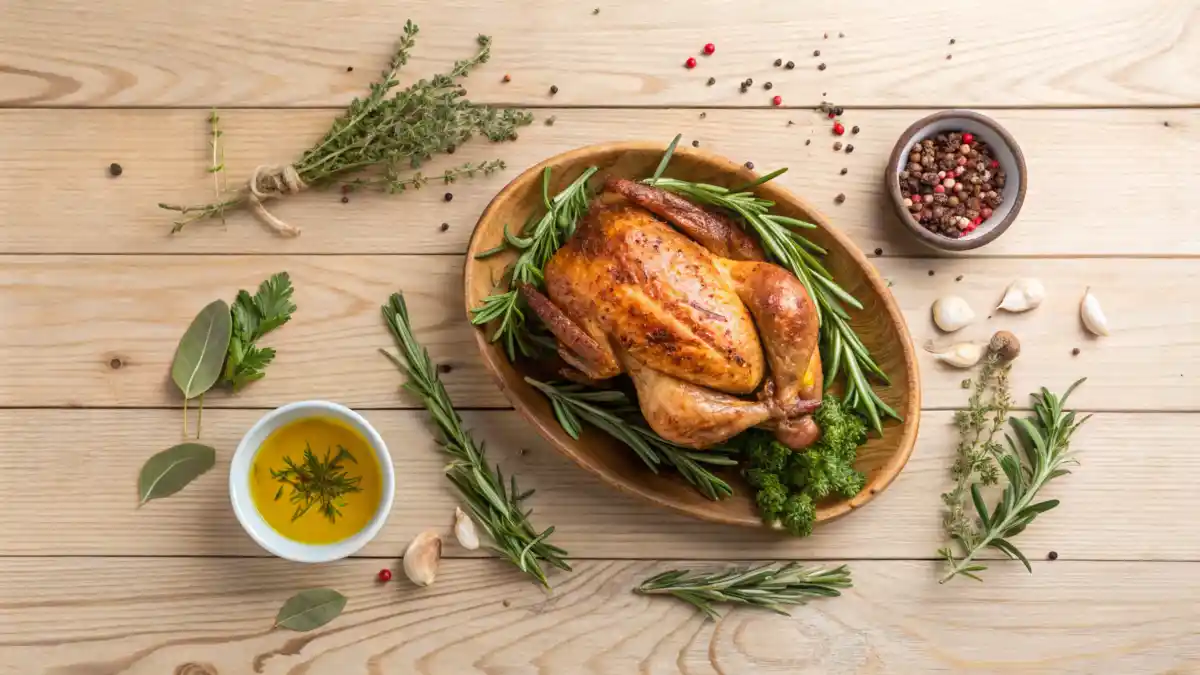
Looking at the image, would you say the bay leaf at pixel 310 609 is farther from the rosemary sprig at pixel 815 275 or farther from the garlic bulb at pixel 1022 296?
the garlic bulb at pixel 1022 296

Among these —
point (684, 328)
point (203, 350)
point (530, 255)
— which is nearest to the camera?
point (684, 328)

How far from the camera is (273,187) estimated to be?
1.95 metres

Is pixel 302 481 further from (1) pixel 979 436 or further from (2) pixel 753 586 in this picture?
(1) pixel 979 436

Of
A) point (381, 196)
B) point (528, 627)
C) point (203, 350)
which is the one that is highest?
point (381, 196)

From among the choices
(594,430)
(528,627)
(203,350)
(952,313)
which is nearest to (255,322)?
(203,350)

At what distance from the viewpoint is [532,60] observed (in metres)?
2.00

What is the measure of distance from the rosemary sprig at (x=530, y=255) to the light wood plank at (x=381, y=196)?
19 centimetres

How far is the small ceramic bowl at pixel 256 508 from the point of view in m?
1.77

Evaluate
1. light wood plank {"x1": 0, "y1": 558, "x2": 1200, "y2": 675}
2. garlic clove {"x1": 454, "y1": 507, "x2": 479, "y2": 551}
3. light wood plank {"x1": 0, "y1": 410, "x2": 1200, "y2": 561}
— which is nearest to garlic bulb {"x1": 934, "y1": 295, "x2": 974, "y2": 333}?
light wood plank {"x1": 0, "y1": 410, "x2": 1200, "y2": 561}

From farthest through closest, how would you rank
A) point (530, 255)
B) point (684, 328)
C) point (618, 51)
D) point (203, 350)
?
point (618, 51) < point (203, 350) < point (530, 255) < point (684, 328)

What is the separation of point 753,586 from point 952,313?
0.74 m

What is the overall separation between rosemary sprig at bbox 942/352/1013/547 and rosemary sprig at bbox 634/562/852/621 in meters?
0.28

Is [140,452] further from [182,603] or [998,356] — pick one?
[998,356]

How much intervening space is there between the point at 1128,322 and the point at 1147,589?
1.97ft
